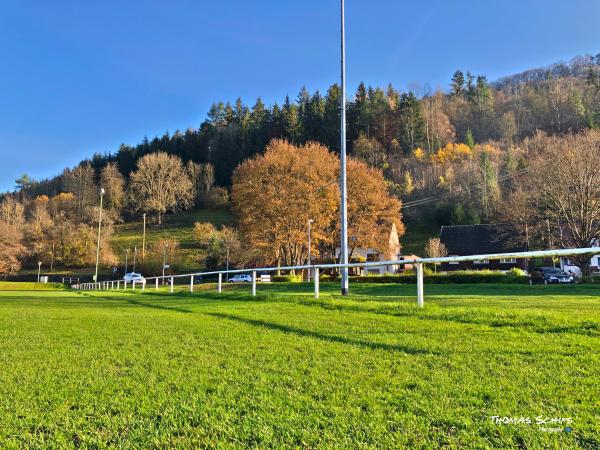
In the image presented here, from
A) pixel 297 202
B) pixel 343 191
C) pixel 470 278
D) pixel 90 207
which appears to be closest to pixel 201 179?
pixel 90 207

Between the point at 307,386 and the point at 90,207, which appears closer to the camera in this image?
the point at 307,386

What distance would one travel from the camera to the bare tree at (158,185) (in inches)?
3396

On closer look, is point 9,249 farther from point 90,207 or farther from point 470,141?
point 470,141

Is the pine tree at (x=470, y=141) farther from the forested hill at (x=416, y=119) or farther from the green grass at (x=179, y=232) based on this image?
the green grass at (x=179, y=232)

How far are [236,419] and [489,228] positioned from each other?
6985 cm

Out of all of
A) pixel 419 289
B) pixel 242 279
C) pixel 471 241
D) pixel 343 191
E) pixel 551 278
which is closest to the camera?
pixel 419 289

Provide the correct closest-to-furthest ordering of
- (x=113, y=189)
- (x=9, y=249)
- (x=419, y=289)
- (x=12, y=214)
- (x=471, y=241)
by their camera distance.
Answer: (x=419, y=289) → (x=9, y=249) → (x=471, y=241) → (x=12, y=214) → (x=113, y=189)

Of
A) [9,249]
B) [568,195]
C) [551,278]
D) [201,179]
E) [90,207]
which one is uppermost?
[201,179]

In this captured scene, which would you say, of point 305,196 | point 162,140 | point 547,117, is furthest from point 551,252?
point 162,140

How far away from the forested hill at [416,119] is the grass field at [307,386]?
8497 cm

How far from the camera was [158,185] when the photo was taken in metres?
88.2

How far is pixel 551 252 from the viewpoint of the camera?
6535 mm

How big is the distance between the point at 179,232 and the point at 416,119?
54.1 metres

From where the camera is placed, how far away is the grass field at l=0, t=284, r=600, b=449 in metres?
2.48
